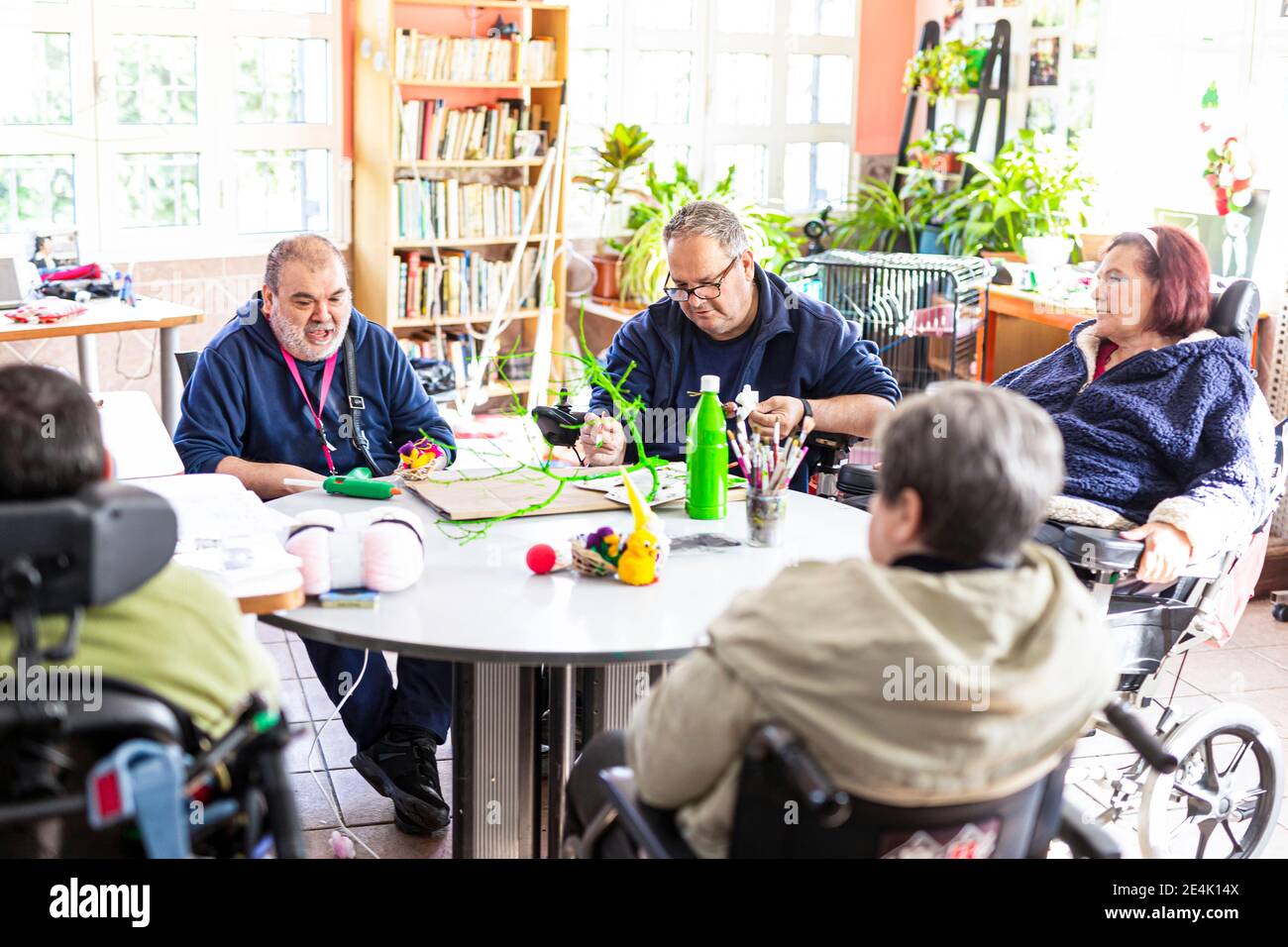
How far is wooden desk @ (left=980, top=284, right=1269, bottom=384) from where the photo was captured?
16.1ft

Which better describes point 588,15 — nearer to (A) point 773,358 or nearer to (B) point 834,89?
(B) point 834,89

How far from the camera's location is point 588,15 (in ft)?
21.8

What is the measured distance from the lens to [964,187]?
620 cm

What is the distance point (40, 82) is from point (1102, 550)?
181 inches

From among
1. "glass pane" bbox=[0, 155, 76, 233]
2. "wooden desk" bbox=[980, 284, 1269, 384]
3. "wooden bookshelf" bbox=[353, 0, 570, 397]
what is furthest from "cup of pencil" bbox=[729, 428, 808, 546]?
"glass pane" bbox=[0, 155, 76, 233]

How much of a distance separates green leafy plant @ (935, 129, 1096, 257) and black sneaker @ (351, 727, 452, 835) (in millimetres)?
3527

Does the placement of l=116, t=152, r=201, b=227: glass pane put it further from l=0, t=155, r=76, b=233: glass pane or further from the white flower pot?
the white flower pot

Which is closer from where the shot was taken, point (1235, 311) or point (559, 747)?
point (559, 747)

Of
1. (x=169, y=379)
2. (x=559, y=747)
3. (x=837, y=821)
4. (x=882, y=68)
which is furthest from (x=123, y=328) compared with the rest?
(x=882, y=68)

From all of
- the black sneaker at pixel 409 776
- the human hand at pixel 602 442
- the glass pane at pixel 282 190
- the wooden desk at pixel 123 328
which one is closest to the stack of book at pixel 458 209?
the glass pane at pixel 282 190

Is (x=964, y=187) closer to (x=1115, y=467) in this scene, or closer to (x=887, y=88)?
(x=887, y=88)

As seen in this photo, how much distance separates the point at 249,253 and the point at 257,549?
418cm

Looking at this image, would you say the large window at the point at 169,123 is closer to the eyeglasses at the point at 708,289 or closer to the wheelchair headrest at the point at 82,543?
the eyeglasses at the point at 708,289

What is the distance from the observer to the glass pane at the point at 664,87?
6.82 meters
